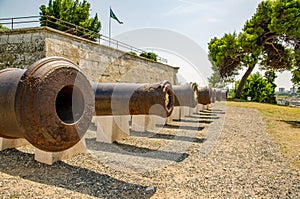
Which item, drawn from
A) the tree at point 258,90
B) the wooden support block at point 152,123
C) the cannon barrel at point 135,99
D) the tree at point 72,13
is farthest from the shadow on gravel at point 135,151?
the tree at point 258,90

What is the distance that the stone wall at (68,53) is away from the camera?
9.63 meters

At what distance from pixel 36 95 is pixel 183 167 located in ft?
9.50

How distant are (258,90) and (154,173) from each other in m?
28.1

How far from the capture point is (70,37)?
35.6 ft

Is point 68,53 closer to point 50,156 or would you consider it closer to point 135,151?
point 135,151

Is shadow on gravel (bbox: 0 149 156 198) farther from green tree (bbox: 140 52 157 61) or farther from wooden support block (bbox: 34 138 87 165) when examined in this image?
green tree (bbox: 140 52 157 61)

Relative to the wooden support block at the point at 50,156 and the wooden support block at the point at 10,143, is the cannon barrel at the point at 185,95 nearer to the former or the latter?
the wooden support block at the point at 50,156

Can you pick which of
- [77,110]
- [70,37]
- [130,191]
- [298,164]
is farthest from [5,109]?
[70,37]

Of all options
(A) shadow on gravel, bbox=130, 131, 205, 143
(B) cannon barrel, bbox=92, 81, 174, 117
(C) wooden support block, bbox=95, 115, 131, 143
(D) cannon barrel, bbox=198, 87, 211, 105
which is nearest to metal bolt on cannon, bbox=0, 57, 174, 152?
(B) cannon barrel, bbox=92, 81, 174, 117

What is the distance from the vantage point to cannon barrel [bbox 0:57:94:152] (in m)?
2.48

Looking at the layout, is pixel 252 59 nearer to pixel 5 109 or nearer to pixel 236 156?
pixel 236 156

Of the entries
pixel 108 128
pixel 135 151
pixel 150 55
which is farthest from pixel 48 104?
pixel 150 55

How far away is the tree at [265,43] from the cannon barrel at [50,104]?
23.8 metres

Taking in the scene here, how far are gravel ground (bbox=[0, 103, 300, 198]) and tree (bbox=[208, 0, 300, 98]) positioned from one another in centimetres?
2013
